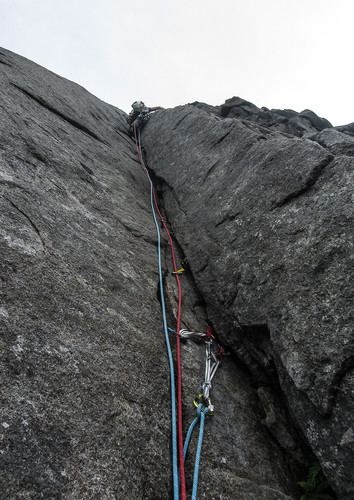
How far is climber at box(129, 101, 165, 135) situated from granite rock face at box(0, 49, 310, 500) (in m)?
10.1

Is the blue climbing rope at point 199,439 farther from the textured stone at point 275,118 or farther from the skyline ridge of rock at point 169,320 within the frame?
the textured stone at point 275,118

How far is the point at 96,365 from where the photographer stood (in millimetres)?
3152

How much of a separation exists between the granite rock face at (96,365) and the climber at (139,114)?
10064 mm

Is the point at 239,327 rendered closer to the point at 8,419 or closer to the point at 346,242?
the point at 346,242

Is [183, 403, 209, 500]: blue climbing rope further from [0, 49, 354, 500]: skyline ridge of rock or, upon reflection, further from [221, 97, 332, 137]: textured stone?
[221, 97, 332, 137]: textured stone

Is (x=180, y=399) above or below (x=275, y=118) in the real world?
below

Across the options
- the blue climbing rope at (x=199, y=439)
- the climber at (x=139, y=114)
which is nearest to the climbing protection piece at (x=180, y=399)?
the blue climbing rope at (x=199, y=439)

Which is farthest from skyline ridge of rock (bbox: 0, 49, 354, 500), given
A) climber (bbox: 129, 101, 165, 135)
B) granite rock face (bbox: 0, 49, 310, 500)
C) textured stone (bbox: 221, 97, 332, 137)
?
textured stone (bbox: 221, 97, 332, 137)

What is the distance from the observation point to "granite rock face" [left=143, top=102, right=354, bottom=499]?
122 inches

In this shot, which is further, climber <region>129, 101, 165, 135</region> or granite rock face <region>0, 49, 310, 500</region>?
climber <region>129, 101, 165, 135</region>

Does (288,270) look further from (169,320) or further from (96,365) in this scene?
(96,365)

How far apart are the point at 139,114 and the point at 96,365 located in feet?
50.4

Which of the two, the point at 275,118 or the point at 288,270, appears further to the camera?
the point at 275,118

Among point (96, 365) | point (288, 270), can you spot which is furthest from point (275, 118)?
point (96, 365)
